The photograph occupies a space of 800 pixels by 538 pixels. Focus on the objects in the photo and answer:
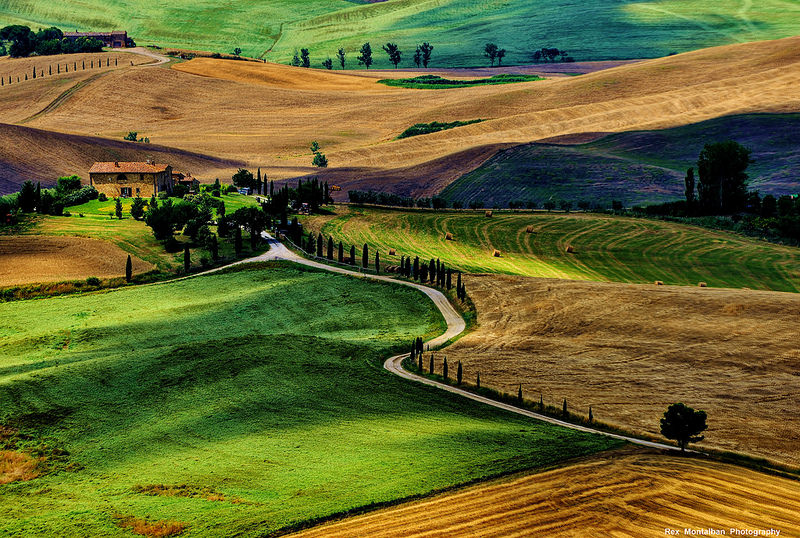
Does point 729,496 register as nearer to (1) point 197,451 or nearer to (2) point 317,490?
(2) point 317,490

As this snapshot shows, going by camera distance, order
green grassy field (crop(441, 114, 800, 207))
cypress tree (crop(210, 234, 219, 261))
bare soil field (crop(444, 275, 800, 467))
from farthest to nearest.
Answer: green grassy field (crop(441, 114, 800, 207)), cypress tree (crop(210, 234, 219, 261)), bare soil field (crop(444, 275, 800, 467))

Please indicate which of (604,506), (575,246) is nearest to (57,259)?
(575,246)

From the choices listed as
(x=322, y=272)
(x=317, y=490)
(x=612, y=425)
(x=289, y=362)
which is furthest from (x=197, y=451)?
(x=322, y=272)

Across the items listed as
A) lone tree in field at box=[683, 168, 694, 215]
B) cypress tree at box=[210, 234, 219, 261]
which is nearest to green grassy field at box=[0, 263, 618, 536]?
cypress tree at box=[210, 234, 219, 261]

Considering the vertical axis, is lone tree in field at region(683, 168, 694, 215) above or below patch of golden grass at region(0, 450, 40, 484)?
above

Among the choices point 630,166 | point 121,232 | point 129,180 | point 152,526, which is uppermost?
point 630,166

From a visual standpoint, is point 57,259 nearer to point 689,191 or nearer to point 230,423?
point 230,423

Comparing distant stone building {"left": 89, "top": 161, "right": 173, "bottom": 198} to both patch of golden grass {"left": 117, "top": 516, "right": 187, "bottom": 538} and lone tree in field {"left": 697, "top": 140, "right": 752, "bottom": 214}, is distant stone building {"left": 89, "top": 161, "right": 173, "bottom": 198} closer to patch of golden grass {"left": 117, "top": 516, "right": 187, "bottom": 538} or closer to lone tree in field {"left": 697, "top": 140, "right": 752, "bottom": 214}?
lone tree in field {"left": 697, "top": 140, "right": 752, "bottom": 214}
